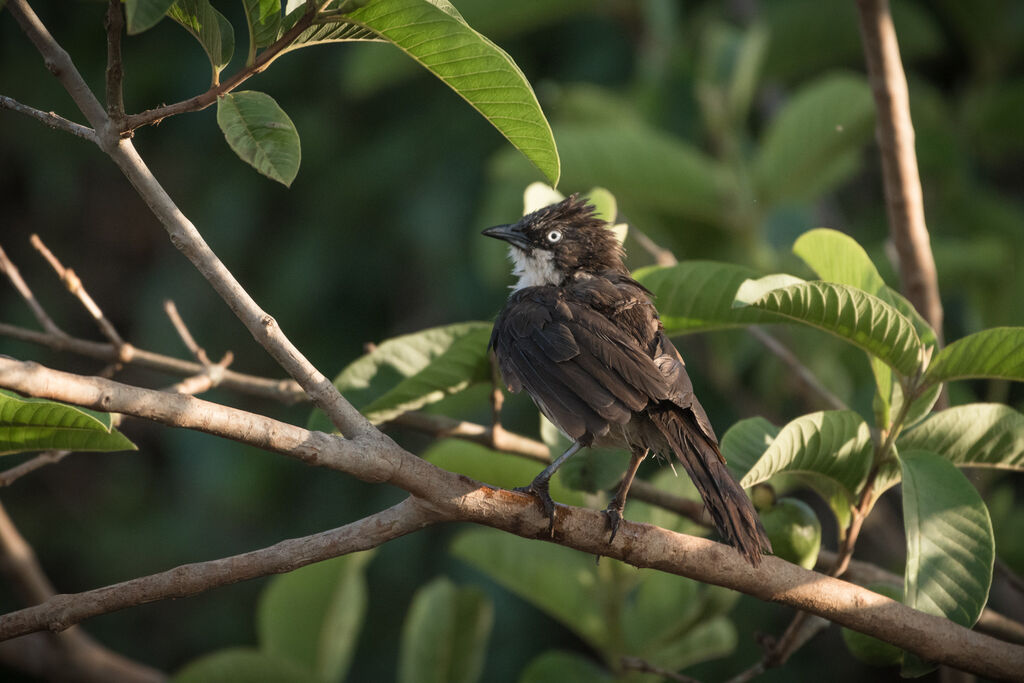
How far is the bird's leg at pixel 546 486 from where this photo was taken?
6.57ft

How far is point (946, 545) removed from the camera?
6.72 feet

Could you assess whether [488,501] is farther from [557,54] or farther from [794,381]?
[557,54]

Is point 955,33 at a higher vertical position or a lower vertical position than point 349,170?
higher

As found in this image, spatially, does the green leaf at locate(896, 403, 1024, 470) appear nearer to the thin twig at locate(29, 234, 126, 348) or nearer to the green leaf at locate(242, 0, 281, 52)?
the green leaf at locate(242, 0, 281, 52)

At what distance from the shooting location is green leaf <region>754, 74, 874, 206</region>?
12.6ft

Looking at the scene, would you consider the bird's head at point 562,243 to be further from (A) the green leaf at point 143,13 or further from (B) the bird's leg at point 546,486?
(A) the green leaf at point 143,13

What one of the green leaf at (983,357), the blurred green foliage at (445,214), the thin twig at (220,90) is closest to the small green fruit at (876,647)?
the green leaf at (983,357)

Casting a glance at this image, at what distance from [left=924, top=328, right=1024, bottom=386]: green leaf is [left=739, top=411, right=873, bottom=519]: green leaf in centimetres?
22

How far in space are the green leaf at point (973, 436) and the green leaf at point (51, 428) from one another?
5.90 ft

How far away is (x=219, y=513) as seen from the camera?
6.25 meters

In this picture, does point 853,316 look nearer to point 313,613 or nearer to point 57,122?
point 57,122

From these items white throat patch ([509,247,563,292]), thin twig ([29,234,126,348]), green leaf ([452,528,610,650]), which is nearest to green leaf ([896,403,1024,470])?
green leaf ([452,528,610,650])

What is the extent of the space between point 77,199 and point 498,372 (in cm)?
568

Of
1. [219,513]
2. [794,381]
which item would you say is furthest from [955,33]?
[219,513]
